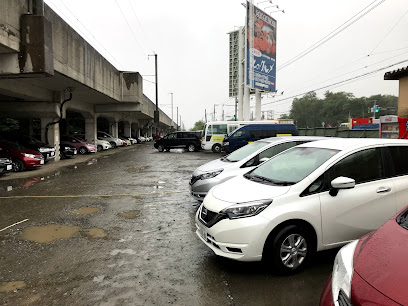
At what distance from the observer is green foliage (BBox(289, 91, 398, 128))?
224 ft

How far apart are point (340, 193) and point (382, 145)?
1.00 metres

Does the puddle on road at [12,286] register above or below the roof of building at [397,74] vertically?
below

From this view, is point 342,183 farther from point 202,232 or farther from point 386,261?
point 202,232

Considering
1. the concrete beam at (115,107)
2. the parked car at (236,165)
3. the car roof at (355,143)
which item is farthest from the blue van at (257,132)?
the car roof at (355,143)

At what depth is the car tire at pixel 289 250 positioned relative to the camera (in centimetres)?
329

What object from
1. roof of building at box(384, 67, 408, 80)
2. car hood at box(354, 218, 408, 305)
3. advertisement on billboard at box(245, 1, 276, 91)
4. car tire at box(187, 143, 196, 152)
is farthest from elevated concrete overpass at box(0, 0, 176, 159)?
roof of building at box(384, 67, 408, 80)

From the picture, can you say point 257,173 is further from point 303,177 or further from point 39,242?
point 39,242

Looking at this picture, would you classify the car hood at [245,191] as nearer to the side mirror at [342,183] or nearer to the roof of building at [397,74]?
the side mirror at [342,183]

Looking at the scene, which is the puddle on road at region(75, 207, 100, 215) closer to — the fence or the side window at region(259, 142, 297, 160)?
the side window at region(259, 142, 297, 160)

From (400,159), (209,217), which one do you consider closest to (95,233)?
(209,217)

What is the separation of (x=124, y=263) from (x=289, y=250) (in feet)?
6.71

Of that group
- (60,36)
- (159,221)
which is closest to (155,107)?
(60,36)

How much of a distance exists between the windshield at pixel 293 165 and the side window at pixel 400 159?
2.63 feet

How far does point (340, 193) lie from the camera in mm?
3529
